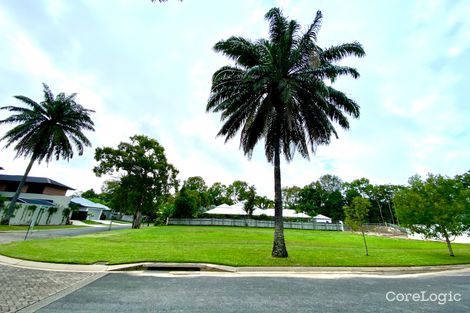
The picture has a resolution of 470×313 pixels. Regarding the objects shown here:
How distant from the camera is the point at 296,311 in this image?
4969mm

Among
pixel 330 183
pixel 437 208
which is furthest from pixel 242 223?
pixel 330 183

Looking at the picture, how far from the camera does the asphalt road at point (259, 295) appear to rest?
5.12 m

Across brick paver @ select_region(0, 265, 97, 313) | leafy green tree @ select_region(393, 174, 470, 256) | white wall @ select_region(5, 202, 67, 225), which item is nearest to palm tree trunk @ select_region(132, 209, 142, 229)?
white wall @ select_region(5, 202, 67, 225)

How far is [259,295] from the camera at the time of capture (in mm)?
6082

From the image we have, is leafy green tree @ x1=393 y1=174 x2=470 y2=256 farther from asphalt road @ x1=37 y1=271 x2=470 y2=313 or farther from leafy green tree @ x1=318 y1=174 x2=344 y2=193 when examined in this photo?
leafy green tree @ x1=318 y1=174 x2=344 y2=193

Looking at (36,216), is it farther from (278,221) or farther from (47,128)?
(278,221)

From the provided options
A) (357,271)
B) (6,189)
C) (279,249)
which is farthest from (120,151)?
(357,271)

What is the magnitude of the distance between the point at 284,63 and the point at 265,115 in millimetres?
3036

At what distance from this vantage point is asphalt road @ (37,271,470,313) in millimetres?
5117

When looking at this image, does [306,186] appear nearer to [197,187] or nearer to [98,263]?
[197,187]

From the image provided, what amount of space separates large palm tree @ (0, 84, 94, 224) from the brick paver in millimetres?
A: 26970

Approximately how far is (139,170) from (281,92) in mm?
31612

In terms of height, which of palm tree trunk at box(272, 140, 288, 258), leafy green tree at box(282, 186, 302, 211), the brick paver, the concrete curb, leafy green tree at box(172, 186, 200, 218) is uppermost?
leafy green tree at box(282, 186, 302, 211)

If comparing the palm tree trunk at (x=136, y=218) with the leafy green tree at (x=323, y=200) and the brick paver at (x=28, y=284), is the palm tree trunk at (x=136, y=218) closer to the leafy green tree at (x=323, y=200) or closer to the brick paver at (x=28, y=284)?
the brick paver at (x=28, y=284)
